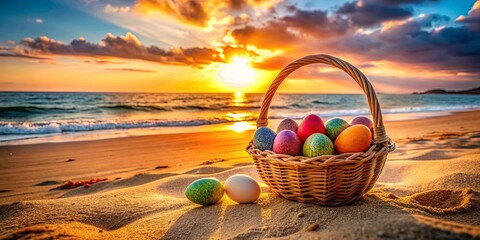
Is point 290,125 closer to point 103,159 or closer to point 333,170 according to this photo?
point 333,170

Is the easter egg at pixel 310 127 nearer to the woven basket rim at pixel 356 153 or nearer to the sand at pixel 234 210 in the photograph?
the woven basket rim at pixel 356 153

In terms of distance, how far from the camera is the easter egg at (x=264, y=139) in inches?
105

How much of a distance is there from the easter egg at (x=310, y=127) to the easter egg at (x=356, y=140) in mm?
301

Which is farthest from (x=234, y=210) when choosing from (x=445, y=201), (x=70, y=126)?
(x=70, y=126)

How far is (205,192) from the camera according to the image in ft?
8.80

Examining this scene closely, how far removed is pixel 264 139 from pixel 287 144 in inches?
11.1

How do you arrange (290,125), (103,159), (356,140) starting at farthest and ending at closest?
1. (103,159)
2. (290,125)
3. (356,140)

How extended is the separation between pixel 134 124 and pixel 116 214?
35.7 ft

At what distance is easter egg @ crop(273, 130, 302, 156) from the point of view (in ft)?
8.08

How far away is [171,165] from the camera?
566cm

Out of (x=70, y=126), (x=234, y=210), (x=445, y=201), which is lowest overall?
(x=70, y=126)

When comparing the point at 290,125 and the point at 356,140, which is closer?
the point at 356,140

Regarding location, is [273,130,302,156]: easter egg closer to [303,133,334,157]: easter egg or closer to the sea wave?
[303,133,334,157]: easter egg

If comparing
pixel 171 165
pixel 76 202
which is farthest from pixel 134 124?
pixel 76 202
